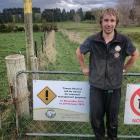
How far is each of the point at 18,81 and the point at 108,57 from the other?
1.80 meters

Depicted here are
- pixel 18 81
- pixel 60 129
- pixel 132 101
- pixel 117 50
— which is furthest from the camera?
pixel 60 129

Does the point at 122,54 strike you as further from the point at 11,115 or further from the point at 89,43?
the point at 11,115

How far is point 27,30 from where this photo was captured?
755cm

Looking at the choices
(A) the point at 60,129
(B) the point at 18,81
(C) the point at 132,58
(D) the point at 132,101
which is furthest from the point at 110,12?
(A) the point at 60,129

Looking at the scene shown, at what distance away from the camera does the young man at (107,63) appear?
527 centimetres

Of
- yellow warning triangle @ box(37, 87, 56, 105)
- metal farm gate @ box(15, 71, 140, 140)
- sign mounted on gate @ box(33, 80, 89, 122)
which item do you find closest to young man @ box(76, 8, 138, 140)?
sign mounted on gate @ box(33, 80, 89, 122)

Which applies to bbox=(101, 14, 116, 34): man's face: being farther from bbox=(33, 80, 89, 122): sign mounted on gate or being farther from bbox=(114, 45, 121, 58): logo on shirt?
bbox=(33, 80, 89, 122): sign mounted on gate

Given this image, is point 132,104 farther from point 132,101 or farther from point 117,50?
point 117,50

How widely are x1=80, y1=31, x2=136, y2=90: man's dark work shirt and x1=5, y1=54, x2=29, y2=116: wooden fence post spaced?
1.32 m

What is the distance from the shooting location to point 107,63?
5.33 metres

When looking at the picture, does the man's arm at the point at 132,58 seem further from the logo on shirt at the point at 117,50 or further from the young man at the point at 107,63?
the logo on shirt at the point at 117,50

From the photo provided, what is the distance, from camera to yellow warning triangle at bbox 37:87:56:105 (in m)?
5.90

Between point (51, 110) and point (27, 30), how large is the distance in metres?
2.21

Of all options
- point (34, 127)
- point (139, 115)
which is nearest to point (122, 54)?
point (139, 115)
